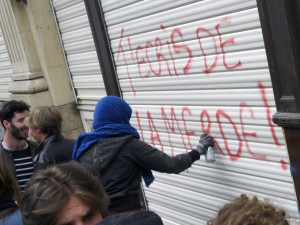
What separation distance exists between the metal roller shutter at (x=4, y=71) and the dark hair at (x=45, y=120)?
448cm

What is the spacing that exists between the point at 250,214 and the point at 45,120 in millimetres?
2980

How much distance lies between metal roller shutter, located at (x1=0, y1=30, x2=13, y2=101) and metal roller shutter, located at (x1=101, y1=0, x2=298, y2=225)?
396 centimetres

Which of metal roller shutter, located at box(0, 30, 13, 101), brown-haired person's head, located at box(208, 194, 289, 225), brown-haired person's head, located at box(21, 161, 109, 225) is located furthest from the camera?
metal roller shutter, located at box(0, 30, 13, 101)

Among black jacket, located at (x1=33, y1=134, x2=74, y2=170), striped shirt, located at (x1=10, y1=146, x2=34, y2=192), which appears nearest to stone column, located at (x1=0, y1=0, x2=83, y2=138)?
striped shirt, located at (x1=10, y1=146, x2=34, y2=192)

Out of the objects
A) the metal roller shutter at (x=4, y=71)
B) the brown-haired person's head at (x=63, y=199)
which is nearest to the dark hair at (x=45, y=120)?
the brown-haired person's head at (x=63, y=199)

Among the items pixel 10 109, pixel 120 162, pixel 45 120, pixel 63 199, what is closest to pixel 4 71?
pixel 10 109

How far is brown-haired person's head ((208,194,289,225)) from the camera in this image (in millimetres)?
1867

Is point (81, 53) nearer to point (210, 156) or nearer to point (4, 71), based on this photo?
point (210, 156)

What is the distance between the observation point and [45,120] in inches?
179

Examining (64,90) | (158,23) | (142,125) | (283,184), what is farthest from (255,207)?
(64,90)

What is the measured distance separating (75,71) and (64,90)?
0.47 meters

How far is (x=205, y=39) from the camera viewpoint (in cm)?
412

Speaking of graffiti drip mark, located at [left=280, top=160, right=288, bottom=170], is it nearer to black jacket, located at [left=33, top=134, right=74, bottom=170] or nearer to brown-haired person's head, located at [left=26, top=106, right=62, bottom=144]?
black jacket, located at [left=33, top=134, right=74, bottom=170]

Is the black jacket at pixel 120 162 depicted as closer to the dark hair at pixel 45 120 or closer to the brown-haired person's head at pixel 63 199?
the dark hair at pixel 45 120
